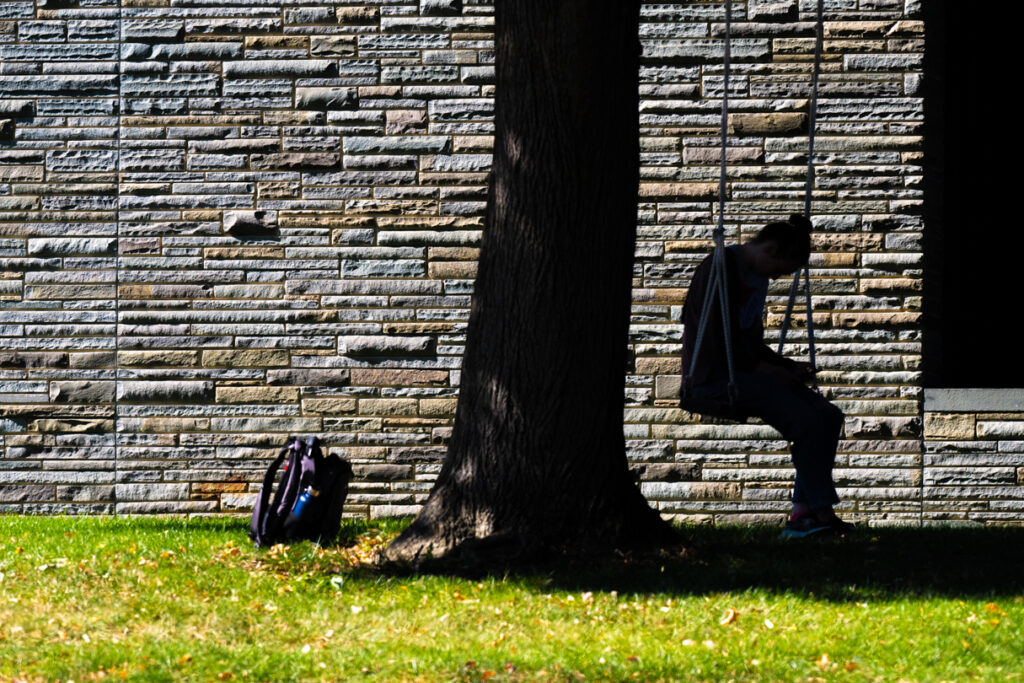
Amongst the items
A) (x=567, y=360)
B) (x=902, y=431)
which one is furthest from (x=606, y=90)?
(x=902, y=431)

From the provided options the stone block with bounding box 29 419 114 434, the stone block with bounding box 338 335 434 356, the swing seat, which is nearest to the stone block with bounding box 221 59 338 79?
the stone block with bounding box 338 335 434 356

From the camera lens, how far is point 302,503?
18.0ft

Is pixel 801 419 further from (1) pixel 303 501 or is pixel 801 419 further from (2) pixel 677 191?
(1) pixel 303 501

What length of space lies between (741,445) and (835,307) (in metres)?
0.98

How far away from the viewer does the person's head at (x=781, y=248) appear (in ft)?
17.6

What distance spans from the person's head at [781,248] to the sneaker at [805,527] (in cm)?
117

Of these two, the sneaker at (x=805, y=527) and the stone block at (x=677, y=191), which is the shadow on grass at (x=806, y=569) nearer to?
the sneaker at (x=805, y=527)

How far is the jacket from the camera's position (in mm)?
5352

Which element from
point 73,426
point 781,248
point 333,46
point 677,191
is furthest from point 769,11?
point 73,426

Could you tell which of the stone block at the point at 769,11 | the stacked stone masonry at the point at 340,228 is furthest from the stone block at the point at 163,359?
the stone block at the point at 769,11

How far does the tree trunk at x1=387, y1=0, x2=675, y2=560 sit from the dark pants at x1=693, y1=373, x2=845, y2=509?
2.15 feet

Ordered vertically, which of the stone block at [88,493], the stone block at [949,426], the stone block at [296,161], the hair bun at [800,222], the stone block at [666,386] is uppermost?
the stone block at [296,161]

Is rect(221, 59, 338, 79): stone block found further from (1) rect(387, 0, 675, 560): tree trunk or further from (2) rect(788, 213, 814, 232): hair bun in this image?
(2) rect(788, 213, 814, 232): hair bun

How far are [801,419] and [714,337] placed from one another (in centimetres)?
55
